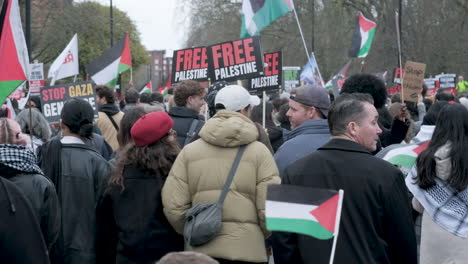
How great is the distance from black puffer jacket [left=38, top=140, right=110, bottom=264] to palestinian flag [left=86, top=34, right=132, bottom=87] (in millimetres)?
8288

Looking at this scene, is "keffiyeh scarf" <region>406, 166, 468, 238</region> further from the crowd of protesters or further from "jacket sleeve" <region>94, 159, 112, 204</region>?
"jacket sleeve" <region>94, 159, 112, 204</region>

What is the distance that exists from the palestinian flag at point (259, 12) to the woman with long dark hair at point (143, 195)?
6062 mm

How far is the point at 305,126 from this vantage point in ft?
16.7

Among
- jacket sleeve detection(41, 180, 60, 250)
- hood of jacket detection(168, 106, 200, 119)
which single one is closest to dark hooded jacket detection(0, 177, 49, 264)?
jacket sleeve detection(41, 180, 60, 250)

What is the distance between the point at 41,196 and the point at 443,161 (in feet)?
7.58

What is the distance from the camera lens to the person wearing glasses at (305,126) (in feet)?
16.4

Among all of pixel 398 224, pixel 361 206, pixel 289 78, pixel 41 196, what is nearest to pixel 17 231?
pixel 41 196

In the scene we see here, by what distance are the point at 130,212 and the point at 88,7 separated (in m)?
31.8

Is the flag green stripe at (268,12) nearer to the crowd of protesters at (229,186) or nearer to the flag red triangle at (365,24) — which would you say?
the crowd of protesters at (229,186)

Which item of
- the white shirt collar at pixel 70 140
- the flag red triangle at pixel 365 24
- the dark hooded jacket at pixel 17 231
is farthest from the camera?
the flag red triangle at pixel 365 24

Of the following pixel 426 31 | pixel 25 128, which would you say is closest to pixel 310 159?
pixel 25 128

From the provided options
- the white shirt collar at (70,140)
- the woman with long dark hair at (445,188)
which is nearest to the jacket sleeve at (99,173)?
the white shirt collar at (70,140)

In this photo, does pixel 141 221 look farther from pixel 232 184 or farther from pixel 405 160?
pixel 405 160

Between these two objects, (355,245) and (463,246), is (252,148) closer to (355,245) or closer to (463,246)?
(355,245)
